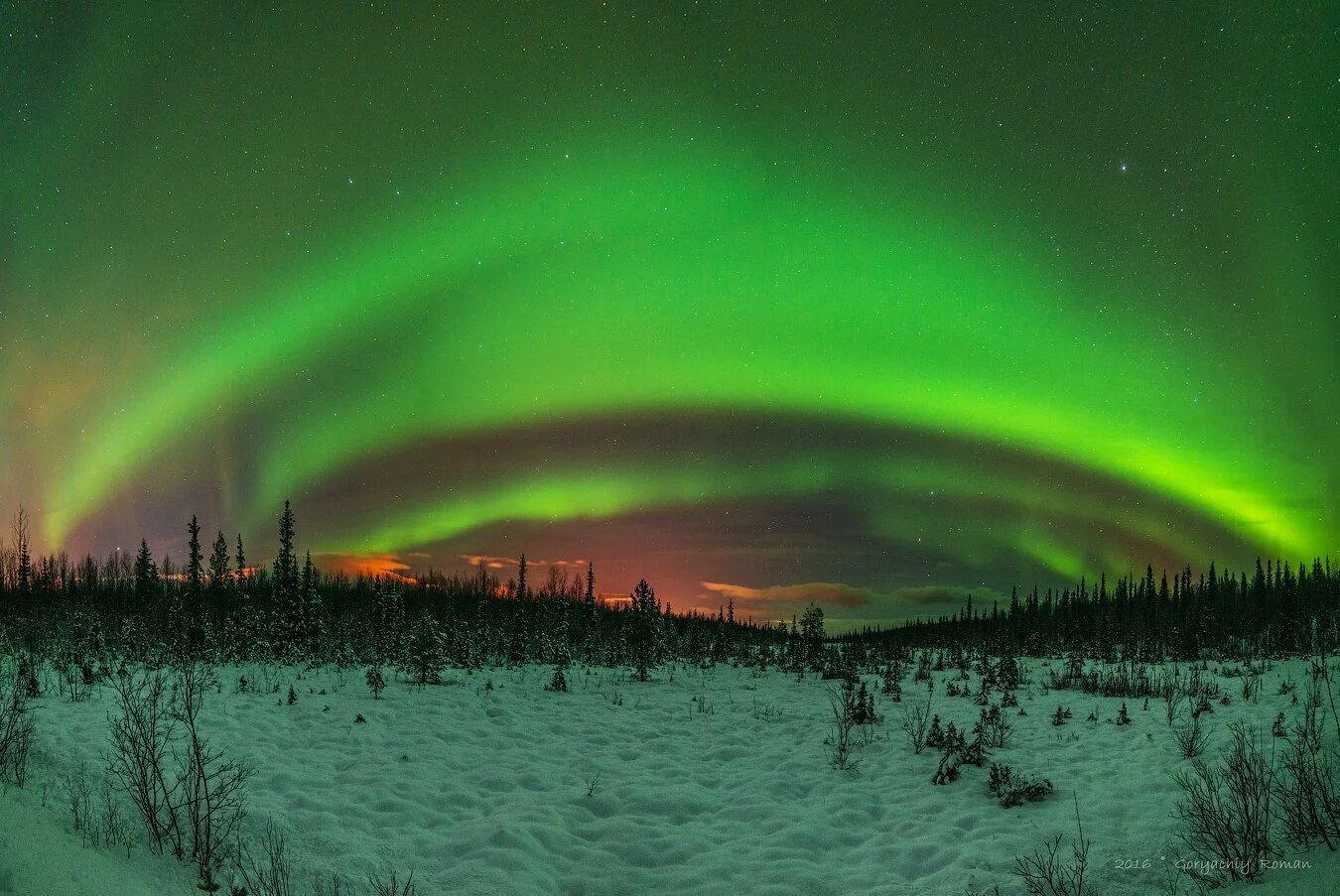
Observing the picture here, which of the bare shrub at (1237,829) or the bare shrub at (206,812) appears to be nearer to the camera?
the bare shrub at (1237,829)

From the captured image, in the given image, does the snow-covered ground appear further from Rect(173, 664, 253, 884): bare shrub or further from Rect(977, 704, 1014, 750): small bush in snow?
Rect(977, 704, 1014, 750): small bush in snow

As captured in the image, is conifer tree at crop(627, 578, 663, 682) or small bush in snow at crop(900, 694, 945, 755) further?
conifer tree at crop(627, 578, 663, 682)

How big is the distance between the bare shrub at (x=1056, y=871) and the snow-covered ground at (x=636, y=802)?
17 cm

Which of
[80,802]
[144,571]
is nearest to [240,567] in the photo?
[144,571]

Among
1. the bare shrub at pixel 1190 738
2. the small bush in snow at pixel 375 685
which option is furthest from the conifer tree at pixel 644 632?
the bare shrub at pixel 1190 738

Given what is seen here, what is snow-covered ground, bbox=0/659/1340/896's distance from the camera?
6824mm

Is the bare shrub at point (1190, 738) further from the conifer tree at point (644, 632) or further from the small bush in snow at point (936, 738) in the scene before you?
the conifer tree at point (644, 632)

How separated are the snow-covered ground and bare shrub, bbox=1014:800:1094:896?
17 centimetres

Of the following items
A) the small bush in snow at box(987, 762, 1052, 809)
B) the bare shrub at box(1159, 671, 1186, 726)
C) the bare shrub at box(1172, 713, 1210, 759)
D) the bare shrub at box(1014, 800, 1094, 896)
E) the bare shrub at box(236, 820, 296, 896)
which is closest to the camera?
the bare shrub at box(1014, 800, 1094, 896)

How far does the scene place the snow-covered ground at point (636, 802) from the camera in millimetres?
6824

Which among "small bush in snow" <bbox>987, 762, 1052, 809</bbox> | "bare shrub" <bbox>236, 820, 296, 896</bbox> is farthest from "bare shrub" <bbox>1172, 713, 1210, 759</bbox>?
"bare shrub" <bbox>236, 820, 296, 896</bbox>

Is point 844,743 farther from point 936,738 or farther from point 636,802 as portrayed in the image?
point 636,802

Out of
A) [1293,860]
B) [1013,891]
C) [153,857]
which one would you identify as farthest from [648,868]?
[1293,860]

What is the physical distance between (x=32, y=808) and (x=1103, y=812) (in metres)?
11.8
